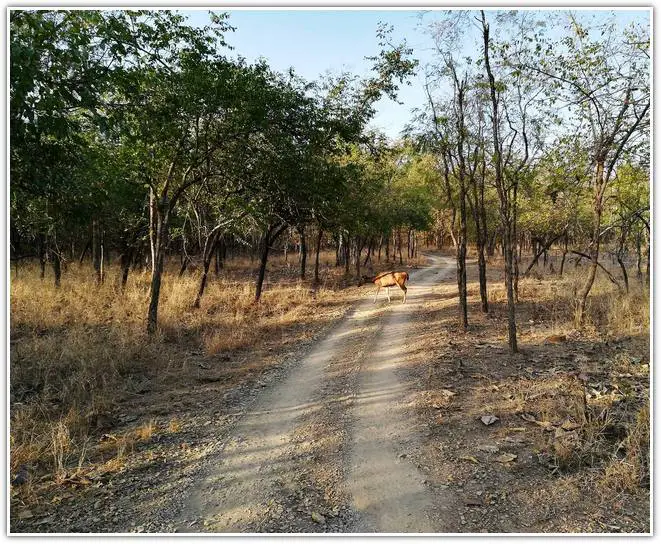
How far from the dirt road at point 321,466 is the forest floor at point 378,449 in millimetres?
20

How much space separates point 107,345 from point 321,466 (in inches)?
285

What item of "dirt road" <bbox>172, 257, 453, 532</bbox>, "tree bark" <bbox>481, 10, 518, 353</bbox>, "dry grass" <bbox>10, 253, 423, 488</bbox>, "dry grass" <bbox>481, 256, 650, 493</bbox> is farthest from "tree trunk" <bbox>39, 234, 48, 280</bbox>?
"dry grass" <bbox>481, 256, 650, 493</bbox>

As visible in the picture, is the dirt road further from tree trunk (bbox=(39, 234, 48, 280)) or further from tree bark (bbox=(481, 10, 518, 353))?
tree trunk (bbox=(39, 234, 48, 280))

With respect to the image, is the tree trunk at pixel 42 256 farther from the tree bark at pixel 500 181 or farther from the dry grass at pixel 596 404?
the dry grass at pixel 596 404

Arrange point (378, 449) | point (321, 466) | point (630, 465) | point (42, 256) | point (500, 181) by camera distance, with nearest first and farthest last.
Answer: point (630, 465) < point (321, 466) < point (378, 449) < point (500, 181) < point (42, 256)

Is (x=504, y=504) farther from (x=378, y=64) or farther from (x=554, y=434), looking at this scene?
(x=378, y=64)

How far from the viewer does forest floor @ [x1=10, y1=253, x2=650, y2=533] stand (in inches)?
159

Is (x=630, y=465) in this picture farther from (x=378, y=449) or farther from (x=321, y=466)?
(x=321, y=466)

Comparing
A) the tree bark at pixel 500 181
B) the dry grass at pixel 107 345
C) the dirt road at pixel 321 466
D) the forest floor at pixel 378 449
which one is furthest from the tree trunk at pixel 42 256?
the tree bark at pixel 500 181

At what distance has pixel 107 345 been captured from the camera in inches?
387

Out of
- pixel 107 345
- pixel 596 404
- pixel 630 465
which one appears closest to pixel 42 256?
pixel 107 345

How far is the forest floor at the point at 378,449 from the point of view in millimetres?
4051
